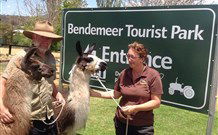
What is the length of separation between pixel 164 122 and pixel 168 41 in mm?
3532

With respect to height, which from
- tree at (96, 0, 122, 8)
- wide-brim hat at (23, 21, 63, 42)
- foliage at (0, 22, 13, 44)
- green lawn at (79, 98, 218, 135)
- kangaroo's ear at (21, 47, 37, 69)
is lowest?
green lawn at (79, 98, 218, 135)

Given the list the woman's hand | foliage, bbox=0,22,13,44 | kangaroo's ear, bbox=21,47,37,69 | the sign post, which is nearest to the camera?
kangaroo's ear, bbox=21,47,37,69

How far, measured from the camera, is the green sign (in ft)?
14.4

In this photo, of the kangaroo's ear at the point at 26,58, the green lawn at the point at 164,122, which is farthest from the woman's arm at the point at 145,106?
the green lawn at the point at 164,122

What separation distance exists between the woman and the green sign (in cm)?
72

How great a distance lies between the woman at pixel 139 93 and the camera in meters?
3.99

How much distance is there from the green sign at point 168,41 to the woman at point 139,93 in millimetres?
723

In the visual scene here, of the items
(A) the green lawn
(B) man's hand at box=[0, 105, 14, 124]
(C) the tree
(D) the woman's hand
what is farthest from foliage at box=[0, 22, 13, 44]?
(D) the woman's hand

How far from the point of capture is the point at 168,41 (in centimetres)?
480

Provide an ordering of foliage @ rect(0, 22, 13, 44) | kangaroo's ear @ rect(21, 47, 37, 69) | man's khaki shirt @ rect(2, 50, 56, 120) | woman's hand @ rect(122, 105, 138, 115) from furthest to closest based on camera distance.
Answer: foliage @ rect(0, 22, 13, 44)
man's khaki shirt @ rect(2, 50, 56, 120)
woman's hand @ rect(122, 105, 138, 115)
kangaroo's ear @ rect(21, 47, 37, 69)

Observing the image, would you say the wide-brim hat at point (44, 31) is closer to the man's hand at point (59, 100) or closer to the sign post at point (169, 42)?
the man's hand at point (59, 100)

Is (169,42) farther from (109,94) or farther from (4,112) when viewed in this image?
(4,112)

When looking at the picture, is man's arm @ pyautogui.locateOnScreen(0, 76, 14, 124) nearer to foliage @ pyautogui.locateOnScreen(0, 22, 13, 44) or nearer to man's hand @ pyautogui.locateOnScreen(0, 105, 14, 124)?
man's hand @ pyautogui.locateOnScreen(0, 105, 14, 124)

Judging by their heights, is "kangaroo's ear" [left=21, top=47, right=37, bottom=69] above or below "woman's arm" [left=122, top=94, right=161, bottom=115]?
above
